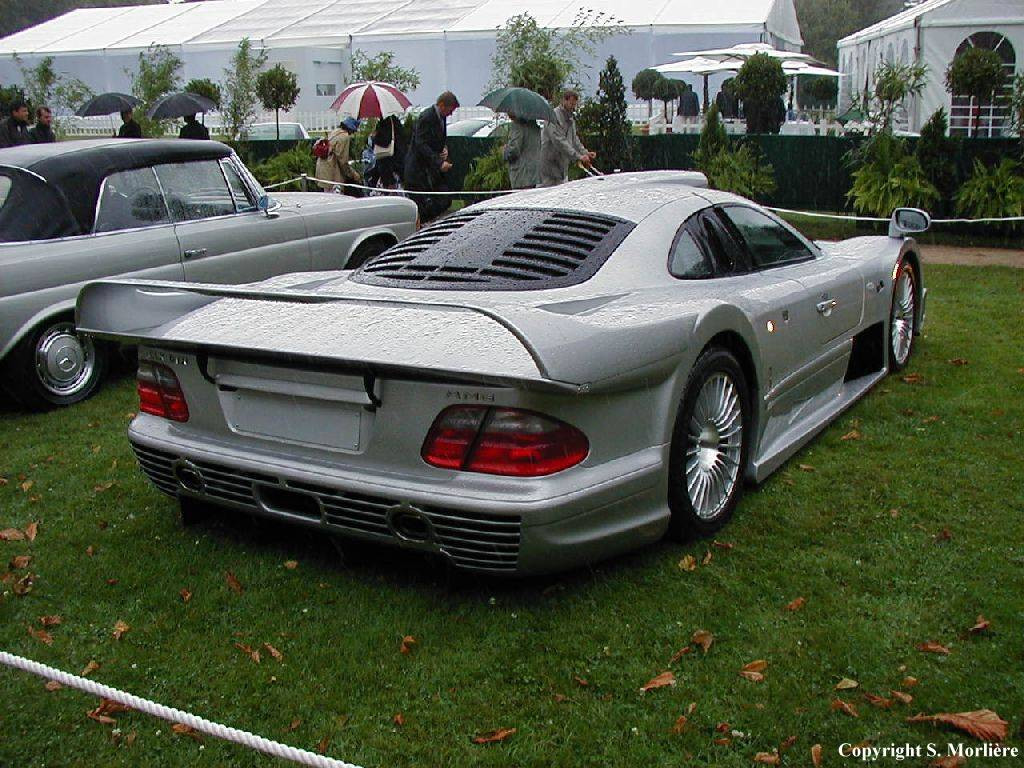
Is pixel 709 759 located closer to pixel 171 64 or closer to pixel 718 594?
pixel 718 594

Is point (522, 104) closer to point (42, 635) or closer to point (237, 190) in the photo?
point (237, 190)

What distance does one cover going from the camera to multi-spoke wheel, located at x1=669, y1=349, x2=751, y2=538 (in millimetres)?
3740

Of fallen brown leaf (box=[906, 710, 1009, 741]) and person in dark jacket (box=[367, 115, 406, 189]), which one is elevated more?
person in dark jacket (box=[367, 115, 406, 189])

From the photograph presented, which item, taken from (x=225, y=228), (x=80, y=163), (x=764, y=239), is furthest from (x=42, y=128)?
(x=764, y=239)

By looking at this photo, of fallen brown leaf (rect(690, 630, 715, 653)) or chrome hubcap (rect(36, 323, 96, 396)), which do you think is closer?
fallen brown leaf (rect(690, 630, 715, 653))

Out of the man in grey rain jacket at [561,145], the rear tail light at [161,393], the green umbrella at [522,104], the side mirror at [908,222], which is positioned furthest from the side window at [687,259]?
the green umbrella at [522,104]

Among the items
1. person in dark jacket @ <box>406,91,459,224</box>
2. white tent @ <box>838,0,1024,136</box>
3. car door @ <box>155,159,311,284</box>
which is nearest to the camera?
car door @ <box>155,159,311,284</box>

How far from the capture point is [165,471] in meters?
3.95

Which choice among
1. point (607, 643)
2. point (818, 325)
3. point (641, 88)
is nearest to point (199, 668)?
point (607, 643)

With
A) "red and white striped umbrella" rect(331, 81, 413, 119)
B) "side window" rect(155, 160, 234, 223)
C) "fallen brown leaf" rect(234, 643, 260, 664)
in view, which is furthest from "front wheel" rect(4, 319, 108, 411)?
"red and white striped umbrella" rect(331, 81, 413, 119)

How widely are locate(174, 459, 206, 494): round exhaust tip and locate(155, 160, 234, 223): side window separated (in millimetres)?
3584

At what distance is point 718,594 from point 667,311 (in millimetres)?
1019

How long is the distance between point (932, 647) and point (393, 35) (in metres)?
25.4

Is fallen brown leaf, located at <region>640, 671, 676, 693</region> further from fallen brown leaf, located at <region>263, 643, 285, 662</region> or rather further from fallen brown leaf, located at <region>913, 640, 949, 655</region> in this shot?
fallen brown leaf, located at <region>263, 643, 285, 662</region>
